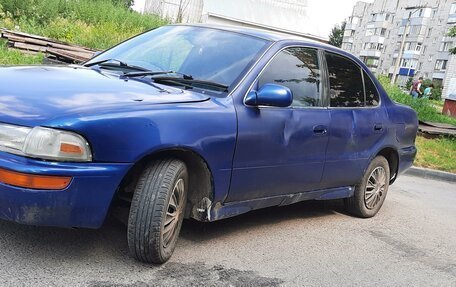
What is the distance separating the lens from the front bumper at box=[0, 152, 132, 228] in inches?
116

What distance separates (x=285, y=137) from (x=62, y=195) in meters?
1.88

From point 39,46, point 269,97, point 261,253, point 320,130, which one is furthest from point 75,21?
point 261,253

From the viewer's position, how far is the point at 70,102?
3.16m

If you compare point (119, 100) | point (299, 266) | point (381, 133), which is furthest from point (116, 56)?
point (381, 133)

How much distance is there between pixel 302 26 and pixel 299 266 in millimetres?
38142

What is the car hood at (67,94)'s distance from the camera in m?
3.04

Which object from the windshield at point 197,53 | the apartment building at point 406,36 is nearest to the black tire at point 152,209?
the windshield at point 197,53

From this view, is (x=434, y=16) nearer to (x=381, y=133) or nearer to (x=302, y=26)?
(x=302, y=26)

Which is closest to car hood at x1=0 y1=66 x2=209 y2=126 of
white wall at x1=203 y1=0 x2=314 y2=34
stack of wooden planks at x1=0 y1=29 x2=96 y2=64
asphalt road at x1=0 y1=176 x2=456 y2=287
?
asphalt road at x1=0 y1=176 x2=456 y2=287

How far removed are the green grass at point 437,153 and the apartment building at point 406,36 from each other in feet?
200

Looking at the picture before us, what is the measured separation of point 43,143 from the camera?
296 centimetres

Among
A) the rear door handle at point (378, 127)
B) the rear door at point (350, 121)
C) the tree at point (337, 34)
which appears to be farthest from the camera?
the tree at point (337, 34)

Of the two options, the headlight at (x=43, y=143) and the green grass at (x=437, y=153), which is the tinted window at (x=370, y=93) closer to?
the headlight at (x=43, y=143)

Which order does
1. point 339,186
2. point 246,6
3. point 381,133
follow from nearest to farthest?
point 339,186, point 381,133, point 246,6
